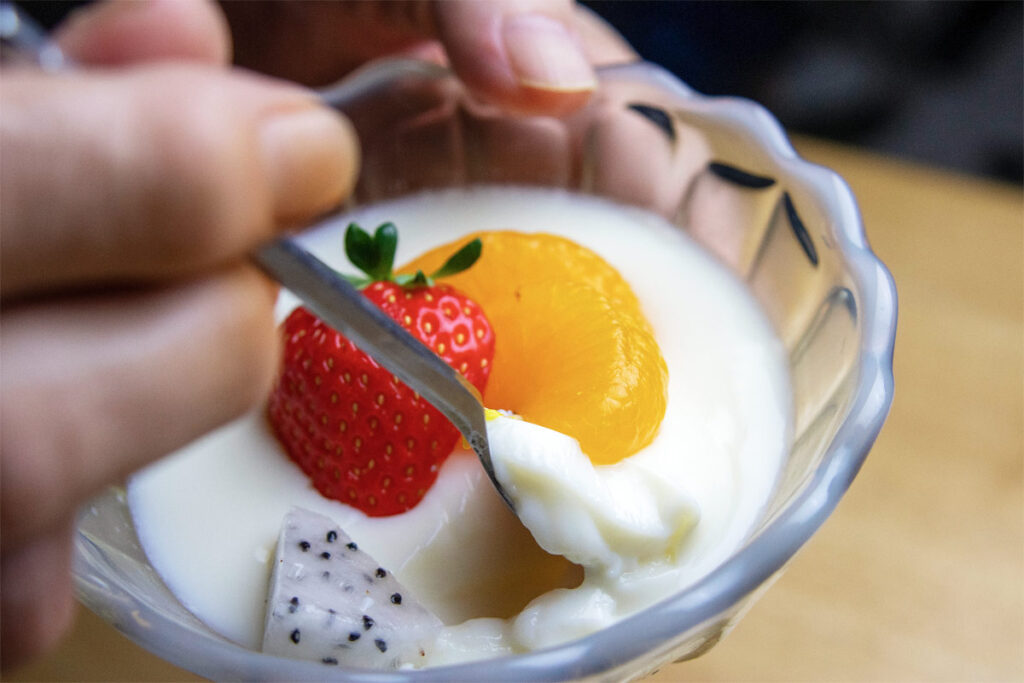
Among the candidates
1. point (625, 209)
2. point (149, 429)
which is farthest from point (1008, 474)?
point (149, 429)

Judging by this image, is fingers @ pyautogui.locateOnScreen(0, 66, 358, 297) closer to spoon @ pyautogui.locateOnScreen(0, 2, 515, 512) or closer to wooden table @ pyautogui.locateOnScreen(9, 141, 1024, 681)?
spoon @ pyautogui.locateOnScreen(0, 2, 515, 512)

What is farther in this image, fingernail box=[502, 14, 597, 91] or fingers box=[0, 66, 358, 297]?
Result: fingernail box=[502, 14, 597, 91]

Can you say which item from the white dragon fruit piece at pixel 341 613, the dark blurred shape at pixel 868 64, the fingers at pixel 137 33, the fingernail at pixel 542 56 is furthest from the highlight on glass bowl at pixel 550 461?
the dark blurred shape at pixel 868 64

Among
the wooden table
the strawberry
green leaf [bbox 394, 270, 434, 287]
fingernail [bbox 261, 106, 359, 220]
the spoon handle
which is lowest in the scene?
the wooden table

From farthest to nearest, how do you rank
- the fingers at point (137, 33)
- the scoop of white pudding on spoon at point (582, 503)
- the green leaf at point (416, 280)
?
1. the green leaf at point (416, 280)
2. the scoop of white pudding on spoon at point (582, 503)
3. the fingers at point (137, 33)

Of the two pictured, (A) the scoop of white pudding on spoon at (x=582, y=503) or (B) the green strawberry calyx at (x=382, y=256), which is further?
(B) the green strawberry calyx at (x=382, y=256)

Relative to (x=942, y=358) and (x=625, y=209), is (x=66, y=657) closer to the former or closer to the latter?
(x=625, y=209)

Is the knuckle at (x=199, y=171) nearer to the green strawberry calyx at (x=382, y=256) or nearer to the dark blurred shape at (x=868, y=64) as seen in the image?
the green strawberry calyx at (x=382, y=256)

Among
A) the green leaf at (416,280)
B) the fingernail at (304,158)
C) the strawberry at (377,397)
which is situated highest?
the fingernail at (304,158)

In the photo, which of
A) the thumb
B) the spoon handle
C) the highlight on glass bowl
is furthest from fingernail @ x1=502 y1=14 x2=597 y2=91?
the spoon handle
